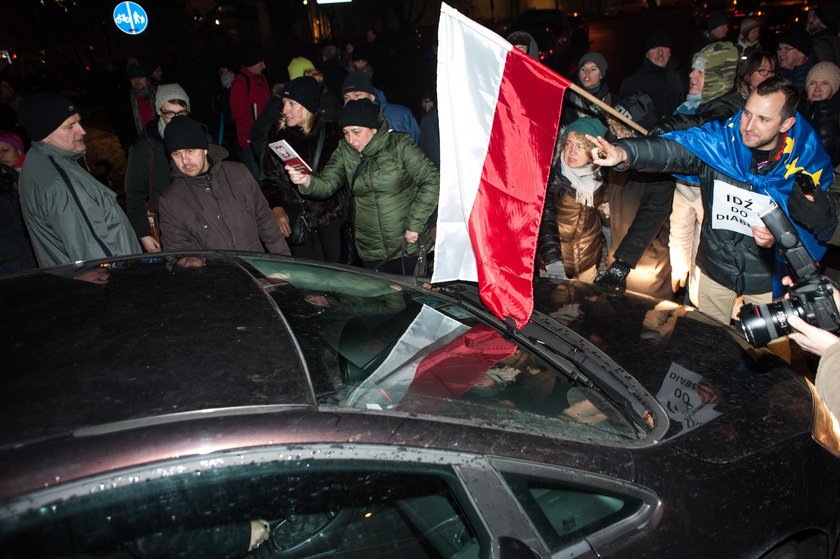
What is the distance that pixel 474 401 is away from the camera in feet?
5.89

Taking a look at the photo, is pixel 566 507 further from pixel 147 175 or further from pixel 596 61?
pixel 596 61

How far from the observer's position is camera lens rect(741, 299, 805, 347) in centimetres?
215

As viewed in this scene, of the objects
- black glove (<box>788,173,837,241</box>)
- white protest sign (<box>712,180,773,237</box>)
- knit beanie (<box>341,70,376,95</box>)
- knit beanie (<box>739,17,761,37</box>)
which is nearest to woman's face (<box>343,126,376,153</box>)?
knit beanie (<box>341,70,376,95</box>)

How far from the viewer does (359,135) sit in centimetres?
396

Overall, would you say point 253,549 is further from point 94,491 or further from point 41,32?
point 41,32

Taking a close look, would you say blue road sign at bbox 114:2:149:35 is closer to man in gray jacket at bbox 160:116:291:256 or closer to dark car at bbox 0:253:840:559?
man in gray jacket at bbox 160:116:291:256

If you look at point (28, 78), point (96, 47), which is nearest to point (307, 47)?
point (96, 47)

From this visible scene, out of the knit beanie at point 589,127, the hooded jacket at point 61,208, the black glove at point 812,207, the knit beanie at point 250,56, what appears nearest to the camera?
the black glove at point 812,207

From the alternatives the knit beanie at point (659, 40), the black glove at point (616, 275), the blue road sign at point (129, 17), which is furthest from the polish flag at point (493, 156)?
the blue road sign at point (129, 17)

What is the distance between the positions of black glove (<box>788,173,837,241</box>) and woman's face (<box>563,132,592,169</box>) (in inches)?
53.0

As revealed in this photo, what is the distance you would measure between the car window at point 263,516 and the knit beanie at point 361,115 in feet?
9.20

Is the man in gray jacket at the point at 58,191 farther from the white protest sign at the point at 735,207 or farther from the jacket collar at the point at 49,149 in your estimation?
the white protest sign at the point at 735,207

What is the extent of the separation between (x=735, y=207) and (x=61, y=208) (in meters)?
3.77

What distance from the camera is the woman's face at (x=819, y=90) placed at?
16.9 feet
